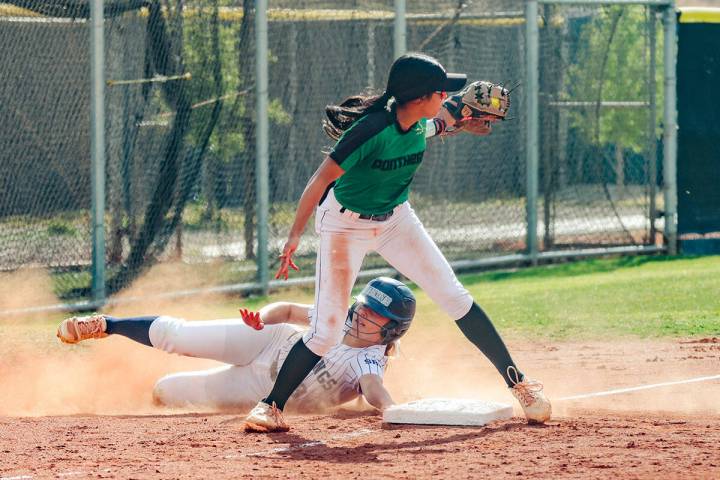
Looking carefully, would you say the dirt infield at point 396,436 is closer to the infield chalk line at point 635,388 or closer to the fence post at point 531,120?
the infield chalk line at point 635,388

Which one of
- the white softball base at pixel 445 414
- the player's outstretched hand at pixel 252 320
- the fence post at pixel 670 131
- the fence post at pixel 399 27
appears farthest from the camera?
the fence post at pixel 670 131

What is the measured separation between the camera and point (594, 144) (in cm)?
1470

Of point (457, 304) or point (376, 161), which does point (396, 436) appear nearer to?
point (457, 304)

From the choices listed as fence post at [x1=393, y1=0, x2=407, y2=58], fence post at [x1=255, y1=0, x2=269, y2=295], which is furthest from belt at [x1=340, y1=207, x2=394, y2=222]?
fence post at [x1=393, y1=0, x2=407, y2=58]

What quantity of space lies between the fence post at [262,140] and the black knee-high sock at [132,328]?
5.07 m

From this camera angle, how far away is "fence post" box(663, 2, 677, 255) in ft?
47.9

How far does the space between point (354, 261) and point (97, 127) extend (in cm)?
492

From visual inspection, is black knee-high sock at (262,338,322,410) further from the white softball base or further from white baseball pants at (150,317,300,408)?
white baseball pants at (150,317,300,408)

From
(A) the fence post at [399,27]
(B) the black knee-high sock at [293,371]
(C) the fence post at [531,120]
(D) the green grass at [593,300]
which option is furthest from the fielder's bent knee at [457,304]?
(C) the fence post at [531,120]

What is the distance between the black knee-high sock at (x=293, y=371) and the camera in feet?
19.7

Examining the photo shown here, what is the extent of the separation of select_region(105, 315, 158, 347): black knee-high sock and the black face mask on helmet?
3.63 feet

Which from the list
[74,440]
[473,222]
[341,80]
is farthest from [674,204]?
[74,440]

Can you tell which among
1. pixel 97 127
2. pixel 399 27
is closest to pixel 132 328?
pixel 97 127

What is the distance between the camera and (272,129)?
12.2 metres
